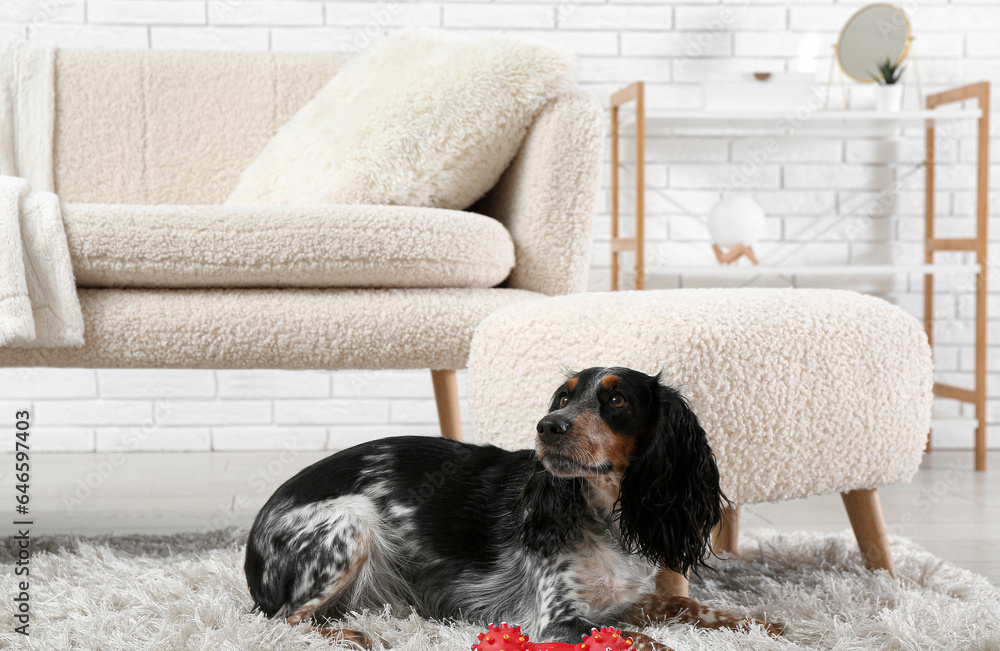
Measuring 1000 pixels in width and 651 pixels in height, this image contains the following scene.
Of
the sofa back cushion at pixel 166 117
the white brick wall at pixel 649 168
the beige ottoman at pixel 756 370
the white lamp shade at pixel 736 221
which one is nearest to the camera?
the beige ottoman at pixel 756 370

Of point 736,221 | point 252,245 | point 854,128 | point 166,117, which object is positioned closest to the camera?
point 252,245

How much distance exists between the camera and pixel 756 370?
1215 mm

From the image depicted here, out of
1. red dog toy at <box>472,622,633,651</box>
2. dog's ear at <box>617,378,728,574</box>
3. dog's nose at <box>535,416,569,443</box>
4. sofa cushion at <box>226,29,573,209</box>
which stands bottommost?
red dog toy at <box>472,622,633,651</box>

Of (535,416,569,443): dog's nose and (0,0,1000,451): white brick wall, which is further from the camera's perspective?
(0,0,1000,451): white brick wall

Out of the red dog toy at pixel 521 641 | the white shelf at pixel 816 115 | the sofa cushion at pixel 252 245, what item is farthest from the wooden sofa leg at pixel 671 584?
the white shelf at pixel 816 115

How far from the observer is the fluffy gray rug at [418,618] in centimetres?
112

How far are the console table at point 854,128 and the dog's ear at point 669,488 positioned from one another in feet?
5.31

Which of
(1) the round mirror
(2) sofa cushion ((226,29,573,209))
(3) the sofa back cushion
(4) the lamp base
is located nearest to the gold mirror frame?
(1) the round mirror

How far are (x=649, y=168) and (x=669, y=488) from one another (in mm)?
2248

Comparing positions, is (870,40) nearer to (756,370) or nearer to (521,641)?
(756,370)

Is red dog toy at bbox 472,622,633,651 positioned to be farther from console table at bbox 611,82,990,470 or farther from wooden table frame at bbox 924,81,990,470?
wooden table frame at bbox 924,81,990,470

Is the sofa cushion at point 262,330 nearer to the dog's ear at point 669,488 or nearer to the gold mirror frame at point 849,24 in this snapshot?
the dog's ear at point 669,488

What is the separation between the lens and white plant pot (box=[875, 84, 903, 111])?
2875mm

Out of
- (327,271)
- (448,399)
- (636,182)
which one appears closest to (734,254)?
(636,182)
